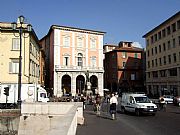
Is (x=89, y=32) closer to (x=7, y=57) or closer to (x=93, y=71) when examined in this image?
(x=93, y=71)

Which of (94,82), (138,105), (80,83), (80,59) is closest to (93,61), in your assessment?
(80,59)

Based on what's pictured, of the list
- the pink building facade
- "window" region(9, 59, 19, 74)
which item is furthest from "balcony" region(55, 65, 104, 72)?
"window" region(9, 59, 19, 74)

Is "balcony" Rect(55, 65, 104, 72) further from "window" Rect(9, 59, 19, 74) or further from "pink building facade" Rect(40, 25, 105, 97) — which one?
"window" Rect(9, 59, 19, 74)

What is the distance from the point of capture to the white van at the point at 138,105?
2226 cm

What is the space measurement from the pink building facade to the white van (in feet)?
121

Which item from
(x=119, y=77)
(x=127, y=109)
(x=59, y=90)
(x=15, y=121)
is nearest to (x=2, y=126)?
(x=15, y=121)

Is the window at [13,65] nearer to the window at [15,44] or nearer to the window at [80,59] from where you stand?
the window at [15,44]

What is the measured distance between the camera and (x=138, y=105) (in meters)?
22.6

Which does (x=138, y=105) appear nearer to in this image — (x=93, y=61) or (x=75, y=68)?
(x=75, y=68)

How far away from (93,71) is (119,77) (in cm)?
1380

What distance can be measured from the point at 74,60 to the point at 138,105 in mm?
43950

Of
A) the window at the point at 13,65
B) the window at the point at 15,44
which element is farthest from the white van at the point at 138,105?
the window at the point at 15,44

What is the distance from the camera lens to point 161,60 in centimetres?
6116

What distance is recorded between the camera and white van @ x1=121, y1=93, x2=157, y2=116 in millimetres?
22263
